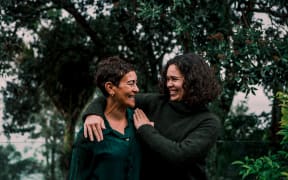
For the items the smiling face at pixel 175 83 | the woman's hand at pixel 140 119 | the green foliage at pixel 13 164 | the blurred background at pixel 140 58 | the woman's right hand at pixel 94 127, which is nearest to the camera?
the woman's right hand at pixel 94 127

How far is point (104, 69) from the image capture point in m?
3.12

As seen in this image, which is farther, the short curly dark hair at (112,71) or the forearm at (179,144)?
the short curly dark hair at (112,71)

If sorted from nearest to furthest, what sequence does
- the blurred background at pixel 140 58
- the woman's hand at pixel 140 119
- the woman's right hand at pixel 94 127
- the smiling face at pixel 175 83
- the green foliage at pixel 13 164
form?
the woman's right hand at pixel 94 127 < the woman's hand at pixel 140 119 < the smiling face at pixel 175 83 < the blurred background at pixel 140 58 < the green foliage at pixel 13 164

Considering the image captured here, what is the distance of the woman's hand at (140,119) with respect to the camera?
3088mm

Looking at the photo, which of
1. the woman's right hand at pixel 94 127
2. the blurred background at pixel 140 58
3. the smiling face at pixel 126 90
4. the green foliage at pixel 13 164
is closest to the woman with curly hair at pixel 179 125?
the woman's right hand at pixel 94 127

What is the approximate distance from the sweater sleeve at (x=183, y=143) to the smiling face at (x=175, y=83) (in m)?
0.23

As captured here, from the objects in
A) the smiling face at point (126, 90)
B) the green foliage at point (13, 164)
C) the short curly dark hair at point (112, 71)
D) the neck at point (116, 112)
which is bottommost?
the green foliage at point (13, 164)

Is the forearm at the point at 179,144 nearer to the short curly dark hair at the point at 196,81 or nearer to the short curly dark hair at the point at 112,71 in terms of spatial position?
the short curly dark hair at the point at 196,81

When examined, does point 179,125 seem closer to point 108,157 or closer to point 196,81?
point 196,81

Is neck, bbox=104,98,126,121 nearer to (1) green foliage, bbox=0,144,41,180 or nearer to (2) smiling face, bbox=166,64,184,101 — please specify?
(2) smiling face, bbox=166,64,184,101

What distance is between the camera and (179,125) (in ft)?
10.6

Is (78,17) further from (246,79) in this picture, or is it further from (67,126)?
(246,79)

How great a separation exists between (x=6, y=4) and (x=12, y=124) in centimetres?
463

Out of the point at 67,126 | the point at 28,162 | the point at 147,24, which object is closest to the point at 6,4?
the point at 147,24
